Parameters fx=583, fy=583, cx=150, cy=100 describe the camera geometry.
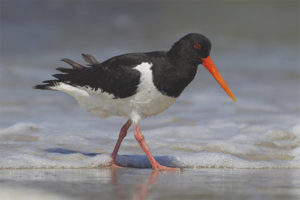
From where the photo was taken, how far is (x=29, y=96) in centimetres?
954

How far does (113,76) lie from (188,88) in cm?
505

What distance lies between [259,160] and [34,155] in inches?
91.5

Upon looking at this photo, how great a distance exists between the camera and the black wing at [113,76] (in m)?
5.54

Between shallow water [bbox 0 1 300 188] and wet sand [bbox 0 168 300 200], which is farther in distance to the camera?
shallow water [bbox 0 1 300 188]

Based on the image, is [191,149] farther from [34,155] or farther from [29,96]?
[29,96]

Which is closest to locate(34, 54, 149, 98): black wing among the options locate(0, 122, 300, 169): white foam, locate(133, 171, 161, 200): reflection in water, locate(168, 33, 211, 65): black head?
locate(168, 33, 211, 65): black head

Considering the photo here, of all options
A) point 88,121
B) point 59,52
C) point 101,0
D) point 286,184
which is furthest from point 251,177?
point 101,0

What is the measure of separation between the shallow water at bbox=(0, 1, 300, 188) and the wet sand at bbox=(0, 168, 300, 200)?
29 centimetres

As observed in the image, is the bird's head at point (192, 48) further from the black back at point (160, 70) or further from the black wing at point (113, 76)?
the black wing at point (113, 76)

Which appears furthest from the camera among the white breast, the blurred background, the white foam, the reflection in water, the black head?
the blurred background

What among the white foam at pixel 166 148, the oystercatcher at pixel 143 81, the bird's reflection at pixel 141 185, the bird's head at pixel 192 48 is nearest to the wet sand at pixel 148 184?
the bird's reflection at pixel 141 185

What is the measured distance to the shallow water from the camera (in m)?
6.16

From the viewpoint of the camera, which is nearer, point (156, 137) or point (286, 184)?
point (286, 184)

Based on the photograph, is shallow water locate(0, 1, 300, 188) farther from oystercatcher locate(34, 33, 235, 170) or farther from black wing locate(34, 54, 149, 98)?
black wing locate(34, 54, 149, 98)
